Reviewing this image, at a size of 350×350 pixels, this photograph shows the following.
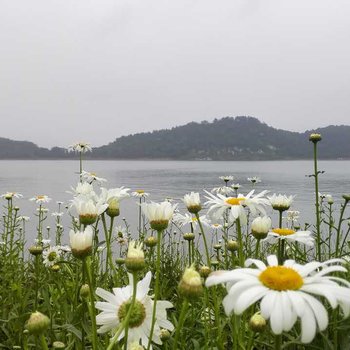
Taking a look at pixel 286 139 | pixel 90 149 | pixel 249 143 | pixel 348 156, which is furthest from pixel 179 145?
pixel 90 149

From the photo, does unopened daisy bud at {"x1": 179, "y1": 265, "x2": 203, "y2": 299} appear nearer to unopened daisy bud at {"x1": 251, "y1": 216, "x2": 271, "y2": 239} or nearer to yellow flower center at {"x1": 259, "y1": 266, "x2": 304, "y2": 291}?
yellow flower center at {"x1": 259, "y1": 266, "x2": 304, "y2": 291}

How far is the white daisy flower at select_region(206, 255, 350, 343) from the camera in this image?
33.5 inches

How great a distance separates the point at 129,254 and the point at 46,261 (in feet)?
7.81

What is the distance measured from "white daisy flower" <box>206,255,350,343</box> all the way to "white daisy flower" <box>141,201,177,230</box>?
462 mm

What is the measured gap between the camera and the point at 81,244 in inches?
47.4

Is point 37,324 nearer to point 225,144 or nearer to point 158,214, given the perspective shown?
point 158,214

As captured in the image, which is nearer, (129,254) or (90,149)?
(129,254)

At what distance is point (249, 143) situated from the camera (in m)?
99.9

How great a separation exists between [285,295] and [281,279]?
0.05 m

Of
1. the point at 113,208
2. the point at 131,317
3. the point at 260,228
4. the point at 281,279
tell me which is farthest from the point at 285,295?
the point at 113,208

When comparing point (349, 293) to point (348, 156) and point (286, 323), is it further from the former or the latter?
point (348, 156)

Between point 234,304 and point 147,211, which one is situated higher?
point 147,211

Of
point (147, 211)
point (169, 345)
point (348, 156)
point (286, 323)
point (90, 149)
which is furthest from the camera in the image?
point (348, 156)

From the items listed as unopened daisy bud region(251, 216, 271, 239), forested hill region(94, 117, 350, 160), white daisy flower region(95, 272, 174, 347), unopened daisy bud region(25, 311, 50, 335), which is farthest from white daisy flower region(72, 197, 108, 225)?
forested hill region(94, 117, 350, 160)
